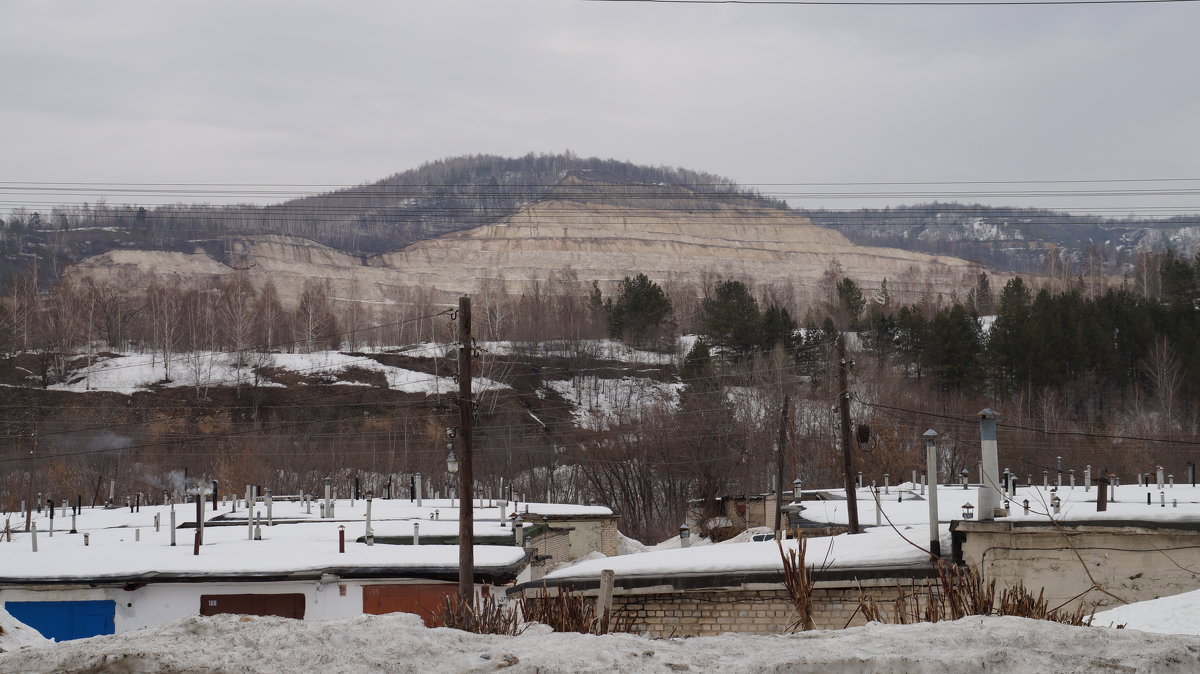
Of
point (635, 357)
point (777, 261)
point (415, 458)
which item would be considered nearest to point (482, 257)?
point (777, 261)

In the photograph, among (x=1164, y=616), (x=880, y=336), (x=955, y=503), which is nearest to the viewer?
(x=1164, y=616)

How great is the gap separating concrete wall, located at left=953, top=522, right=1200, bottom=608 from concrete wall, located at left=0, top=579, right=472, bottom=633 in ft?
35.0

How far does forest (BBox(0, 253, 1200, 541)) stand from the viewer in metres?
61.5

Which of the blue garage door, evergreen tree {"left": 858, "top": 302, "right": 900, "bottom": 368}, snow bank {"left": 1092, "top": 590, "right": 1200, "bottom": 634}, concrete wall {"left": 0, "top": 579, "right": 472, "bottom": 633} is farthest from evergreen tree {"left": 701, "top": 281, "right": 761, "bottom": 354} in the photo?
snow bank {"left": 1092, "top": 590, "right": 1200, "bottom": 634}

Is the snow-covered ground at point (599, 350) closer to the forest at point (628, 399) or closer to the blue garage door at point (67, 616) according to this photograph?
the forest at point (628, 399)

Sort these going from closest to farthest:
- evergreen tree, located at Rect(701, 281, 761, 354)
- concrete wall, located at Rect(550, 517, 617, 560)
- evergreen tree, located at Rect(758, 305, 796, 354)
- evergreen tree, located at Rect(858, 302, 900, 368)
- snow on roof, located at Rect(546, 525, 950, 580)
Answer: snow on roof, located at Rect(546, 525, 950, 580) → concrete wall, located at Rect(550, 517, 617, 560) → evergreen tree, located at Rect(758, 305, 796, 354) → evergreen tree, located at Rect(701, 281, 761, 354) → evergreen tree, located at Rect(858, 302, 900, 368)

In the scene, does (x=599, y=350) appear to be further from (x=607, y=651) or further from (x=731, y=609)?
(x=607, y=651)

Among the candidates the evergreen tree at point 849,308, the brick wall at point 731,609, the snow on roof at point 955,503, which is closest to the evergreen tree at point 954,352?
the evergreen tree at point 849,308

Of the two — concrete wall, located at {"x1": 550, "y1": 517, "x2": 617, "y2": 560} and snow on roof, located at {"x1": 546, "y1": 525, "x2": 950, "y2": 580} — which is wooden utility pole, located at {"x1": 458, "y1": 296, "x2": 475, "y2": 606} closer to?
snow on roof, located at {"x1": 546, "y1": 525, "x2": 950, "y2": 580}

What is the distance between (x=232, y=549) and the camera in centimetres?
2192

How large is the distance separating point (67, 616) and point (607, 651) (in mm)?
17566

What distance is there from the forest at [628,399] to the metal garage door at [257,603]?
102 feet

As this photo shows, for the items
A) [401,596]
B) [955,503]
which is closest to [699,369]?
[955,503]

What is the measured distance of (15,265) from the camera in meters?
144
